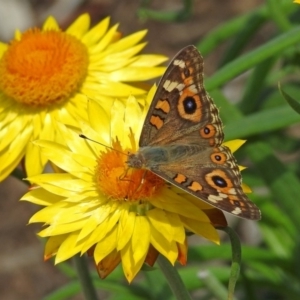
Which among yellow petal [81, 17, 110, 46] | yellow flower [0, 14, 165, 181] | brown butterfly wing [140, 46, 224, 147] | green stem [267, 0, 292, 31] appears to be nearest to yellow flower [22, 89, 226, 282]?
brown butterfly wing [140, 46, 224, 147]

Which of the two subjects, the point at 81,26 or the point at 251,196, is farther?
the point at 251,196

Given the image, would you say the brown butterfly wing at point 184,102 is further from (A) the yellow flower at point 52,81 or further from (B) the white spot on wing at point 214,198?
(A) the yellow flower at point 52,81

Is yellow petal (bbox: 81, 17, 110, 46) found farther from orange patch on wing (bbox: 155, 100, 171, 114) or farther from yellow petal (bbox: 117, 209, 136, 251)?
yellow petal (bbox: 117, 209, 136, 251)

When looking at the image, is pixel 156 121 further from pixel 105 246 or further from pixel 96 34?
pixel 96 34

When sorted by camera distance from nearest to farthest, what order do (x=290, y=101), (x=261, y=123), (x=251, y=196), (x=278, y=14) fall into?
(x=290, y=101) → (x=261, y=123) → (x=278, y=14) → (x=251, y=196)

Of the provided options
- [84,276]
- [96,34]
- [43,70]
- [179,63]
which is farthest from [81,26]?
[84,276]

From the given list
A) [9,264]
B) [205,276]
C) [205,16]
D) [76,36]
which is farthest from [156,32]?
[205,276]
